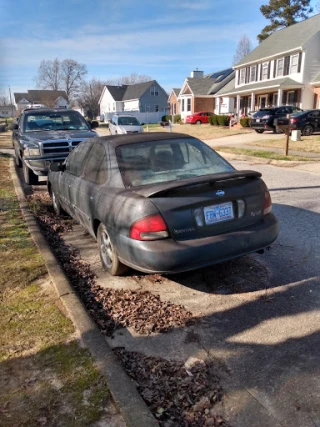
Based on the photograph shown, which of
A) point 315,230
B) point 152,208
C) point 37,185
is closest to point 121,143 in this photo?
point 152,208

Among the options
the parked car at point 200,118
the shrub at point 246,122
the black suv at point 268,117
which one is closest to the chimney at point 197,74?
the parked car at point 200,118

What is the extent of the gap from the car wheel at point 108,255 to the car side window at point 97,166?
583mm

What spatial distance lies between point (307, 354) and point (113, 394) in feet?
4.92

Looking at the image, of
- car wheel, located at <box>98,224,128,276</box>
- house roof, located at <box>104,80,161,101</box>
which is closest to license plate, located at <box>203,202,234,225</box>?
car wheel, located at <box>98,224,128,276</box>

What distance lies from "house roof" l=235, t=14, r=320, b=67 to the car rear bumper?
30863 millimetres

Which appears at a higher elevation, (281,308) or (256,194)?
(256,194)

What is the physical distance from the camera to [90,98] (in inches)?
3479

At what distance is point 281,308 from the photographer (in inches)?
134

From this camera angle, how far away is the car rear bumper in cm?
330

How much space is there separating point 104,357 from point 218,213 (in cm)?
168

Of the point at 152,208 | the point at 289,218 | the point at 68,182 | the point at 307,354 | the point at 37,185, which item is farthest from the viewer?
Answer: the point at 37,185

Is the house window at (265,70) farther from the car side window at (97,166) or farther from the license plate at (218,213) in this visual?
the license plate at (218,213)

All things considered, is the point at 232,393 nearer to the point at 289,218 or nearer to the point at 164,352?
the point at 164,352

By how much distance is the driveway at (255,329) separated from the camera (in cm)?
233
